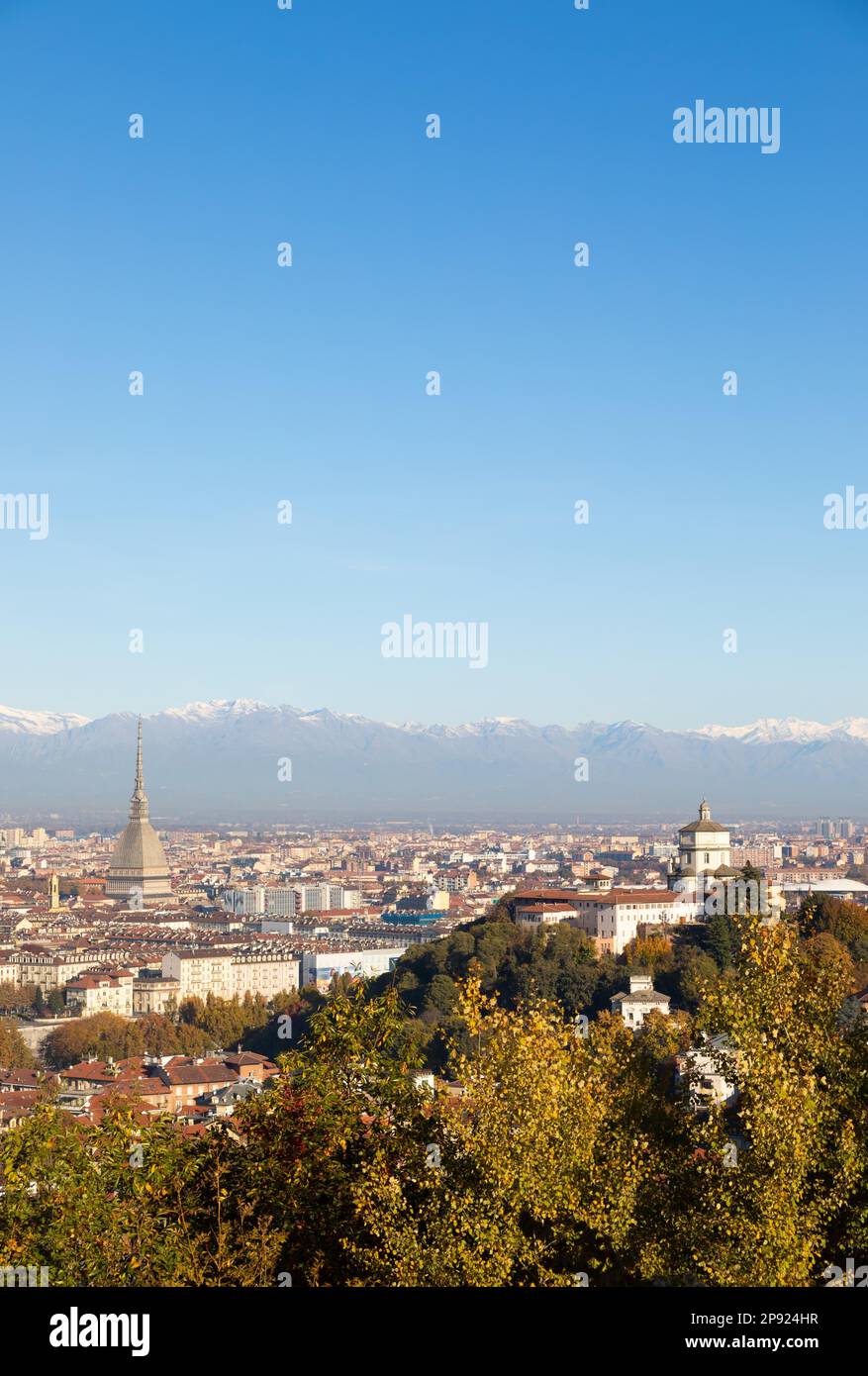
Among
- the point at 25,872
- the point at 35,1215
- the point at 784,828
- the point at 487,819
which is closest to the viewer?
the point at 35,1215

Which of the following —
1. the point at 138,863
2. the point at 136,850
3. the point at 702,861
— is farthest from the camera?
the point at 136,850

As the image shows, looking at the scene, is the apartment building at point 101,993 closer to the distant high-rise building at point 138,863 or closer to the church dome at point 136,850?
the distant high-rise building at point 138,863

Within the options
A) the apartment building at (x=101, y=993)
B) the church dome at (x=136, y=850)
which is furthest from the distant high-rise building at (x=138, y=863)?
the apartment building at (x=101, y=993)

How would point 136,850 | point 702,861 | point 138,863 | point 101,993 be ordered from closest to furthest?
point 702,861, point 101,993, point 138,863, point 136,850

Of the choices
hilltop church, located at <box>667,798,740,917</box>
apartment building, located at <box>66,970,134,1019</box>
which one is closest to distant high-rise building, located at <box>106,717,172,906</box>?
apartment building, located at <box>66,970,134,1019</box>

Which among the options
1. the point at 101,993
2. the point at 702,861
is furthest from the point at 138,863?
the point at 702,861

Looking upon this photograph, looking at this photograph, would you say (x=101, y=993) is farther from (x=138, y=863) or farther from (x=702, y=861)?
(x=138, y=863)

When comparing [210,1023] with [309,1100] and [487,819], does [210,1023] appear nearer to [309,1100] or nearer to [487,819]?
[309,1100]
